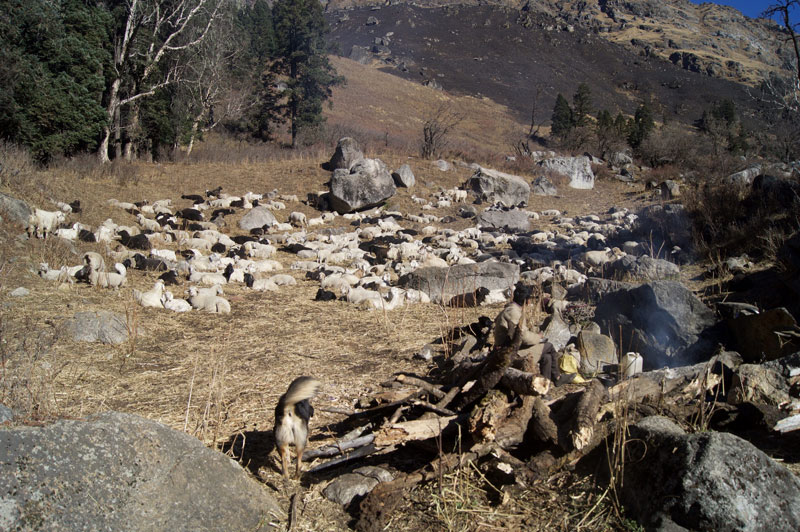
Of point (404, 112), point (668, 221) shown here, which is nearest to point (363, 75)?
point (404, 112)

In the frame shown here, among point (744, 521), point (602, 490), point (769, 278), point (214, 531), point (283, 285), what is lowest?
point (283, 285)

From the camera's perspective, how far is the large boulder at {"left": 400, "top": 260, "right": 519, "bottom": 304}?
690 cm

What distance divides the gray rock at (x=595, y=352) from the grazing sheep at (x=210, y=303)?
13.5 feet

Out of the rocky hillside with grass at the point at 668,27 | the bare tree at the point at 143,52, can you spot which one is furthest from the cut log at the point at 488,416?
the rocky hillside with grass at the point at 668,27

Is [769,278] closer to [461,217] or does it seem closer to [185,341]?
[185,341]

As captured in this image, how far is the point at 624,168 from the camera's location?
24.6 m

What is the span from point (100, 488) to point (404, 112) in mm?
43536

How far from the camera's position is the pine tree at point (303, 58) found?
87.2 ft

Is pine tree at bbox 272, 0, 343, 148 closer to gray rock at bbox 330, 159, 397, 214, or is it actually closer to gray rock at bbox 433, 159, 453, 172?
gray rock at bbox 433, 159, 453, 172

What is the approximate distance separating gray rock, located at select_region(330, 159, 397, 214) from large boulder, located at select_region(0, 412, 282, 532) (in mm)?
12402

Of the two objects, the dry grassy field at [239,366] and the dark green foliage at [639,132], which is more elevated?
the dark green foliage at [639,132]

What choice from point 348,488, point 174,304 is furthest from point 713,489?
point 174,304

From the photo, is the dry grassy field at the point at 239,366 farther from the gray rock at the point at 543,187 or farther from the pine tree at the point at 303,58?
the pine tree at the point at 303,58

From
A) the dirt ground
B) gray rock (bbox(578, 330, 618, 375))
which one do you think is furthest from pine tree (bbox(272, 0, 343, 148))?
gray rock (bbox(578, 330, 618, 375))
